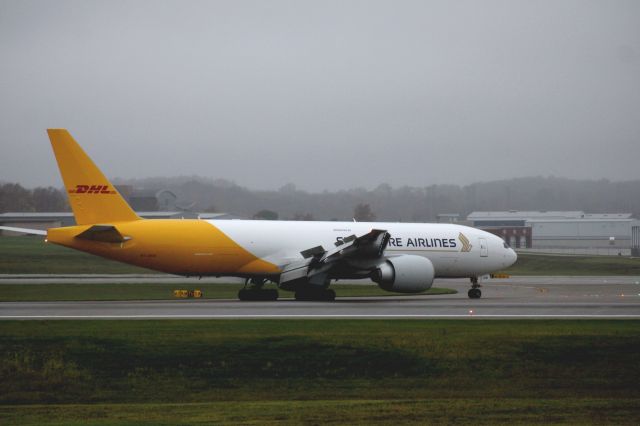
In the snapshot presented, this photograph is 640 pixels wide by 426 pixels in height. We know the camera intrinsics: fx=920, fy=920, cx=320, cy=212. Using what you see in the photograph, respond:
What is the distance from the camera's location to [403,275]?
34.3 meters

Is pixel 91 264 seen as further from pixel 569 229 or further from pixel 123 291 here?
pixel 569 229

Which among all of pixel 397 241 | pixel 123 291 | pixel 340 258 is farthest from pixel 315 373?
pixel 123 291

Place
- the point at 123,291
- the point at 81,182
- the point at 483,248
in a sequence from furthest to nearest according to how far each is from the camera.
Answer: the point at 123,291 < the point at 483,248 < the point at 81,182

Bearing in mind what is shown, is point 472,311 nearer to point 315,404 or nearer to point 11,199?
point 315,404

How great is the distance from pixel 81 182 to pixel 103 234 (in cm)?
209

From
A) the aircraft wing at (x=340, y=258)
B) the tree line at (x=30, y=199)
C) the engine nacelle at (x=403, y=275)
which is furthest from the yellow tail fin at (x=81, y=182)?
the tree line at (x=30, y=199)

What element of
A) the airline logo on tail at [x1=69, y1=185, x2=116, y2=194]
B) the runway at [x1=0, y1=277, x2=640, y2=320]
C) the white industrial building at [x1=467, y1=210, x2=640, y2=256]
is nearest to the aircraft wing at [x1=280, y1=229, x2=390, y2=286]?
the runway at [x1=0, y1=277, x2=640, y2=320]

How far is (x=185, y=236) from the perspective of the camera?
3450 cm

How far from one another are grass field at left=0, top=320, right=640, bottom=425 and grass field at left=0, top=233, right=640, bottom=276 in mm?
43426

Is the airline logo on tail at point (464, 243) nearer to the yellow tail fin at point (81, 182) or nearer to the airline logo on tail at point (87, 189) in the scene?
the yellow tail fin at point (81, 182)

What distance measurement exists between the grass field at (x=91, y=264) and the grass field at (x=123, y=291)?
17943 mm

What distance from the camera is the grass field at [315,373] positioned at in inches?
575

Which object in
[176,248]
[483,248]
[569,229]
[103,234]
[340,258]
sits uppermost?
[103,234]

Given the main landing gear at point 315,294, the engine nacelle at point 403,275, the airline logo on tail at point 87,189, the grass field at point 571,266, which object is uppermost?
the airline logo on tail at point 87,189
